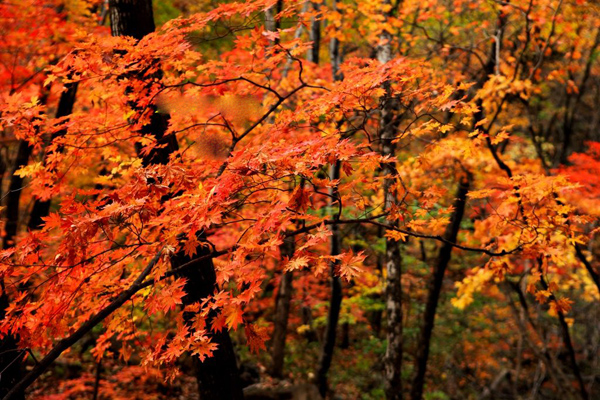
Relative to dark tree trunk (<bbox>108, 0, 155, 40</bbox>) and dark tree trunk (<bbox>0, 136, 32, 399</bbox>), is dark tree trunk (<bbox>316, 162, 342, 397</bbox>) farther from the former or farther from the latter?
dark tree trunk (<bbox>0, 136, 32, 399</bbox>)

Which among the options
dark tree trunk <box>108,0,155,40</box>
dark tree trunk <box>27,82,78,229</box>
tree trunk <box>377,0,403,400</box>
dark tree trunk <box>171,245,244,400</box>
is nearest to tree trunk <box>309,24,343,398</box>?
tree trunk <box>377,0,403,400</box>

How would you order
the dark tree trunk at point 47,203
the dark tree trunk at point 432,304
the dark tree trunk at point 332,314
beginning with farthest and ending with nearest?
the dark tree trunk at point 432,304 → the dark tree trunk at point 332,314 → the dark tree trunk at point 47,203

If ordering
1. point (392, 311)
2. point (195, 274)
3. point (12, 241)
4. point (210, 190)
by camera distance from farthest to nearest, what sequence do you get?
point (12, 241)
point (392, 311)
point (195, 274)
point (210, 190)

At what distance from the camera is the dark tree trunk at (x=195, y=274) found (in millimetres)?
4148

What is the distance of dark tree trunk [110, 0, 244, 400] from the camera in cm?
415

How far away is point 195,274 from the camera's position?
162 inches

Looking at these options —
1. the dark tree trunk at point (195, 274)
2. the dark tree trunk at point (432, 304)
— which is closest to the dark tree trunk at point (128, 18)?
the dark tree trunk at point (195, 274)

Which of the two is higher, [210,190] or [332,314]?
[210,190]

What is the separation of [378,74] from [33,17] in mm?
7097

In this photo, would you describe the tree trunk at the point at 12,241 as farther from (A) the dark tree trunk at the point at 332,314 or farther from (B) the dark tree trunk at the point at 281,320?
(B) the dark tree trunk at the point at 281,320

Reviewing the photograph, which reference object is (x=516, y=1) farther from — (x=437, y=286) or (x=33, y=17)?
(x=33, y=17)

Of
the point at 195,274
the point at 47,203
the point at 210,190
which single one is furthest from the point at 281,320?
the point at 210,190

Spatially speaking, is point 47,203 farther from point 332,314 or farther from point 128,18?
point 332,314

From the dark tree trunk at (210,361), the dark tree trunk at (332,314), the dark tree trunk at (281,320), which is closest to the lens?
the dark tree trunk at (210,361)
